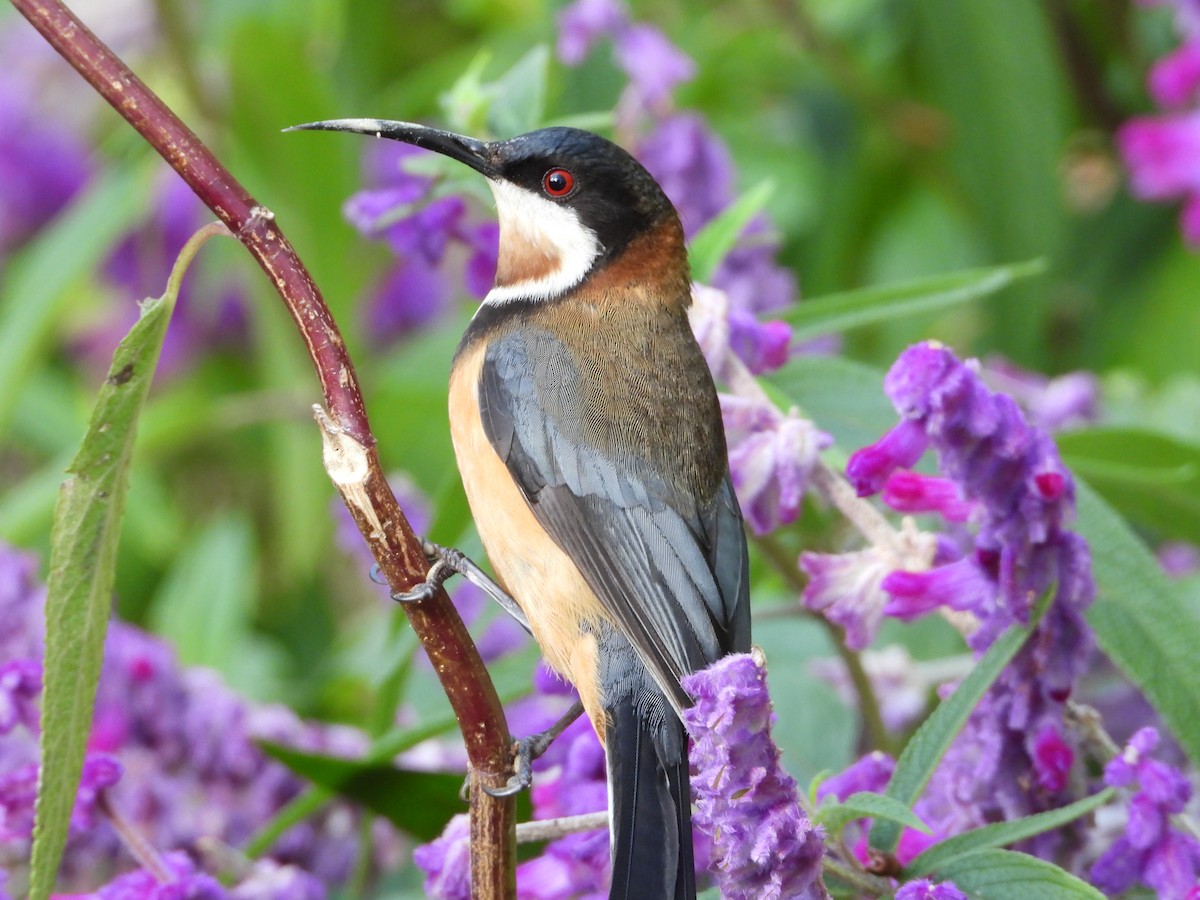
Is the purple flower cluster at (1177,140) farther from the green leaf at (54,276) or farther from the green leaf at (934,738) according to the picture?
the green leaf at (54,276)

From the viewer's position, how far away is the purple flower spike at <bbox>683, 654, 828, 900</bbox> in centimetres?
130

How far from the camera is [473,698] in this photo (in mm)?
1477

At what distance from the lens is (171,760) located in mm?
2258

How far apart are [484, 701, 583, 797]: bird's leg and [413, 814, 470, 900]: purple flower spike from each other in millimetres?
90

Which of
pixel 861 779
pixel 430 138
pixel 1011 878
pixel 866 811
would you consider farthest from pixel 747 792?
pixel 430 138

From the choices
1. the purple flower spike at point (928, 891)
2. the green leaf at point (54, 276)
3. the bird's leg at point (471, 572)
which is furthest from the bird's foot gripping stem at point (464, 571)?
the green leaf at point (54, 276)

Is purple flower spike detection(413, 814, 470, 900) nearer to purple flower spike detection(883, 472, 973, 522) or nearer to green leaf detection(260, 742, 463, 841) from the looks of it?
green leaf detection(260, 742, 463, 841)

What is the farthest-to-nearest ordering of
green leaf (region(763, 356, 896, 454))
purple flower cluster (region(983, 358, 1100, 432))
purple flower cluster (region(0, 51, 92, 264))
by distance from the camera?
1. purple flower cluster (region(0, 51, 92, 264))
2. purple flower cluster (region(983, 358, 1100, 432))
3. green leaf (region(763, 356, 896, 454))

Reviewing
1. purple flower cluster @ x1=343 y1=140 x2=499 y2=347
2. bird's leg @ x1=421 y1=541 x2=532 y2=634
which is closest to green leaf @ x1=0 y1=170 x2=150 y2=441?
purple flower cluster @ x1=343 y1=140 x2=499 y2=347

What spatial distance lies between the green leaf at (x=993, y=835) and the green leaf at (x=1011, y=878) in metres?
0.01

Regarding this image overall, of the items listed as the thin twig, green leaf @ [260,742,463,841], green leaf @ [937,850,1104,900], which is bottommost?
green leaf @ [937,850,1104,900]

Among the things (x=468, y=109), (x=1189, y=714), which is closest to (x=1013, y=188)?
(x=468, y=109)

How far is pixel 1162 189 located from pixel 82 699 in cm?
241

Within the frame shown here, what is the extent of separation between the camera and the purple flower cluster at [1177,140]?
301 centimetres
